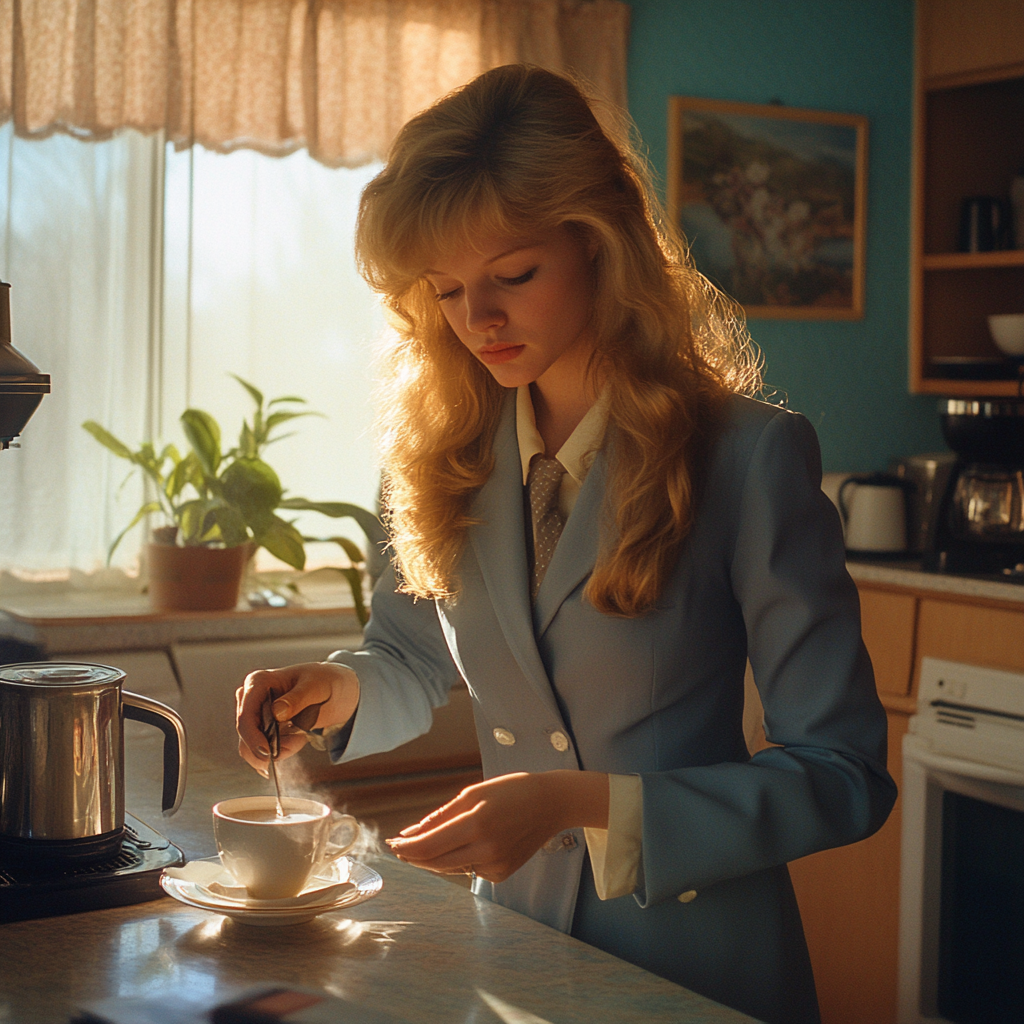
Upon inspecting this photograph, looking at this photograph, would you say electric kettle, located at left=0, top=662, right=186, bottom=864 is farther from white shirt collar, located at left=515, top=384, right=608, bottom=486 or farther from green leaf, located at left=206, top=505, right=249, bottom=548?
green leaf, located at left=206, top=505, right=249, bottom=548

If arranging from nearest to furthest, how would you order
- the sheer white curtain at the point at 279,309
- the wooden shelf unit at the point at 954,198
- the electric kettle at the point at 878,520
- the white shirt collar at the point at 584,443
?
the white shirt collar at the point at 584,443
the sheer white curtain at the point at 279,309
the electric kettle at the point at 878,520
the wooden shelf unit at the point at 954,198

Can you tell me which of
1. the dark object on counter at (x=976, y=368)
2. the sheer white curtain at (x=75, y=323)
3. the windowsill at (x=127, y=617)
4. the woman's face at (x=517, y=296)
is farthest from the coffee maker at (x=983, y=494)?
the sheer white curtain at (x=75, y=323)

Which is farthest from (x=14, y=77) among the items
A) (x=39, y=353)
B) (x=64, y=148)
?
(x=39, y=353)

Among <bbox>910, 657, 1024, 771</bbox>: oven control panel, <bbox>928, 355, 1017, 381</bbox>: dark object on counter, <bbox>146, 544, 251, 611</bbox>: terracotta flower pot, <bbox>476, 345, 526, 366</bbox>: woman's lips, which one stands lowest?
<bbox>910, 657, 1024, 771</bbox>: oven control panel

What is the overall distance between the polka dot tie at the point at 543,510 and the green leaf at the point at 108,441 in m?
1.48

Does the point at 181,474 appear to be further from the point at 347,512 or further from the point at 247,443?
the point at 347,512

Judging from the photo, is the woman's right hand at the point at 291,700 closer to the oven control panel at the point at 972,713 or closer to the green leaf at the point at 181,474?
the green leaf at the point at 181,474

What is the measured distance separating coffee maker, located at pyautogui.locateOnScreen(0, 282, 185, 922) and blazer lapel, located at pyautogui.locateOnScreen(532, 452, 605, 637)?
38cm

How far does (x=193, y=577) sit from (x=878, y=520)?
5.28 ft

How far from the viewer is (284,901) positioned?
0.96 meters

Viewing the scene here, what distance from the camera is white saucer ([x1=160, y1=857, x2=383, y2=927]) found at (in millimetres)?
949

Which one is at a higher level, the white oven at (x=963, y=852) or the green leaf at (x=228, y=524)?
the green leaf at (x=228, y=524)

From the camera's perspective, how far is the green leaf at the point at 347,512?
2455 mm

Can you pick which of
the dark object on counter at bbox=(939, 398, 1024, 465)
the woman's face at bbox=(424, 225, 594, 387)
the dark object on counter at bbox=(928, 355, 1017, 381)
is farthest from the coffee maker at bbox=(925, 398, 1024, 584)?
the woman's face at bbox=(424, 225, 594, 387)
